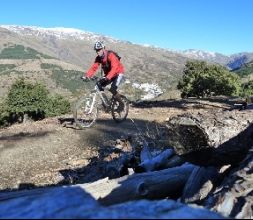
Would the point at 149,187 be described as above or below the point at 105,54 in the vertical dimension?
below

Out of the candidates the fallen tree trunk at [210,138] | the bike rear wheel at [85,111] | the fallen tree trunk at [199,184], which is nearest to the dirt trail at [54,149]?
the bike rear wheel at [85,111]

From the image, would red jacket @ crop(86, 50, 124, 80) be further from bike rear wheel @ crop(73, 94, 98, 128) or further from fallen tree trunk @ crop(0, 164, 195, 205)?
fallen tree trunk @ crop(0, 164, 195, 205)

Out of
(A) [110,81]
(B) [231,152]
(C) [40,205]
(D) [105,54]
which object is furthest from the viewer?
(A) [110,81]

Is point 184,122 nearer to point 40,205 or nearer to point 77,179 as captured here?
point 40,205

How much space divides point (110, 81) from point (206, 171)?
9071 millimetres

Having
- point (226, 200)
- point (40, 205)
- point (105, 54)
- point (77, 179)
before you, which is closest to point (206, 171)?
point (226, 200)

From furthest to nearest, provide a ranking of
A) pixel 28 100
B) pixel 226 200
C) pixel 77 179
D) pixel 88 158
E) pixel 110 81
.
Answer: pixel 28 100 → pixel 110 81 → pixel 88 158 → pixel 77 179 → pixel 226 200

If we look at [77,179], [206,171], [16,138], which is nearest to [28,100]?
[16,138]

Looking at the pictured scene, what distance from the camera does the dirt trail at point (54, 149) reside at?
1168cm

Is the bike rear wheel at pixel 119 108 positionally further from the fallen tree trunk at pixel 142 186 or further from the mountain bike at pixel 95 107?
the fallen tree trunk at pixel 142 186

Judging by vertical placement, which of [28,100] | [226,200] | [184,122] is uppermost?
[184,122]

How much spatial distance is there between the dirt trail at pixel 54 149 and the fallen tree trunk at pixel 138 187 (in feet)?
14.5

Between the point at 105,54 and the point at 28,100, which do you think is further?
the point at 28,100

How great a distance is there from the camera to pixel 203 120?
5.64 meters
